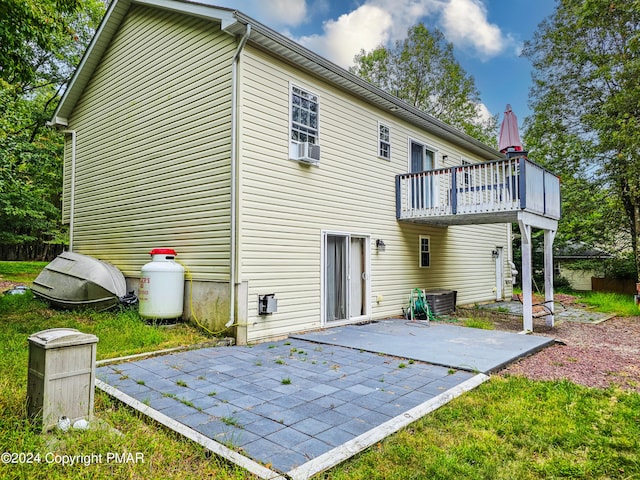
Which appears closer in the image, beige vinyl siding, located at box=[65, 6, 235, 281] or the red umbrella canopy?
beige vinyl siding, located at box=[65, 6, 235, 281]

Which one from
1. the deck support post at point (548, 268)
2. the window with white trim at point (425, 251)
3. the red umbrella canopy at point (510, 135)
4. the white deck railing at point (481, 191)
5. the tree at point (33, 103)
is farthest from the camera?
the window with white trim at point (425, 251)

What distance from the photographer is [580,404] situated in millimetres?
4082

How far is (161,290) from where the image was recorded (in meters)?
7.33

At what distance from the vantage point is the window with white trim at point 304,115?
314 inches

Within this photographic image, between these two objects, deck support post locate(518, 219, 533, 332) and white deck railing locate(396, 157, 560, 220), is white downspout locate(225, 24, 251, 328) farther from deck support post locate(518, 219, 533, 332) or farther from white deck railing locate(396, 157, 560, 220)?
deck support post locate(518, 219, 533, 332)

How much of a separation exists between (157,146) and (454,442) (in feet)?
26.2

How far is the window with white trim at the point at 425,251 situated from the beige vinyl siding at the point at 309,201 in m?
0.24

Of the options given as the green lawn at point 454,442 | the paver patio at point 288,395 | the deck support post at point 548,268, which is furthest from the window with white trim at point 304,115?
the deck support post at point 548,268

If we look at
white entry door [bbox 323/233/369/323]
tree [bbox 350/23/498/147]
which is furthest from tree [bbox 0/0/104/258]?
tree [bbox 350/23/498/147]

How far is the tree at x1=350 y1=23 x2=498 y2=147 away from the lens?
23.2 metres

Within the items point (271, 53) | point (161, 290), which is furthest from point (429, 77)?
point (161, 290)

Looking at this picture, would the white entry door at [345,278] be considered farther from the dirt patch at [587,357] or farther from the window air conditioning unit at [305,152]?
the dirt patch at [587,357]

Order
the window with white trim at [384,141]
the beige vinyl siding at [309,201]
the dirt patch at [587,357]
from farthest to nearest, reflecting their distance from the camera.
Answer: the window with white trim at [384,141], the beige vinyl siding at [309,201], the dirt patch at [587,357]

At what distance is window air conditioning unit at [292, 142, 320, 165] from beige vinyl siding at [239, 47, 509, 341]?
0.53 feet
